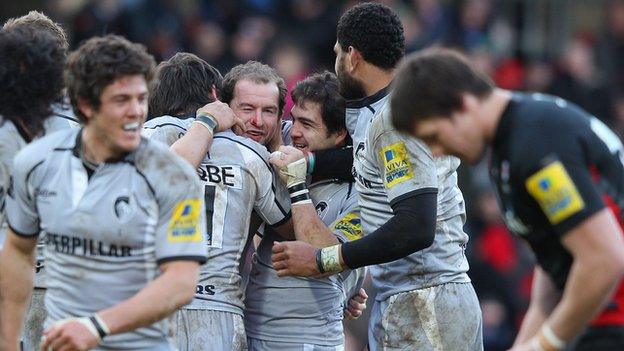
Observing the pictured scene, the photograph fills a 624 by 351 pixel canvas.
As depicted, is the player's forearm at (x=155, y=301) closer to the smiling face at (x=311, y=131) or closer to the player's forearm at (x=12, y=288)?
the player's forearm at (x=12, y=288)

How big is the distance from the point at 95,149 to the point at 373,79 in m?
1.94

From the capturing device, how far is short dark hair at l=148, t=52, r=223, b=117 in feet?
22.3

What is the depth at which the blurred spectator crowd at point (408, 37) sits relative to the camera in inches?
584

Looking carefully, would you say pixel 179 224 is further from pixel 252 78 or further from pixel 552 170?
pixel 252 78

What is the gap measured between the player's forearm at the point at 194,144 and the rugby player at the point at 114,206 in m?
1.03

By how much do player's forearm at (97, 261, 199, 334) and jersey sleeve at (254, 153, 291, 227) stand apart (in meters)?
1.44

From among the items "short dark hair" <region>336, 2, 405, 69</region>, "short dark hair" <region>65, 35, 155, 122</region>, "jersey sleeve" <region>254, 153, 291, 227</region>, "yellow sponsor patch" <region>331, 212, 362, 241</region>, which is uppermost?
"short dark hair" <region>336, 2, 405, 69</region>

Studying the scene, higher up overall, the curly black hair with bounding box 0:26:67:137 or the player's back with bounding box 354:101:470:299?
the curly black hair with bounding box 0:26:67:137

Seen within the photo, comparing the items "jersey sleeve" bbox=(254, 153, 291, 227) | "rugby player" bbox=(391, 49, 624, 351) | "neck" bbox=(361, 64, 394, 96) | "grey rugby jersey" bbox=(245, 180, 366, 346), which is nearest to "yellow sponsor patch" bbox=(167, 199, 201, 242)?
"rugby player" bbox=(391, 49, 624, 351)

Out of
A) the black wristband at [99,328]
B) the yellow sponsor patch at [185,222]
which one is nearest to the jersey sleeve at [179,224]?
the yellow sponsor patch at [185,222]

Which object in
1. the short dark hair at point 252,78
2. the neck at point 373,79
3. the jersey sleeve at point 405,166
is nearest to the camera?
the jersey sleeve at point 405,166

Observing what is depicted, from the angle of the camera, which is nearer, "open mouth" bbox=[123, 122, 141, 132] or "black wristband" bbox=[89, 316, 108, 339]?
"black wristband" bbox=[89, 316, 108, 339]

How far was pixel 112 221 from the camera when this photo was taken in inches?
201

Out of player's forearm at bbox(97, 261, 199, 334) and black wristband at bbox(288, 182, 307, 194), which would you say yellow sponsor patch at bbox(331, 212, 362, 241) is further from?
player's forearm at bbox(97, 261, 199, 334)
